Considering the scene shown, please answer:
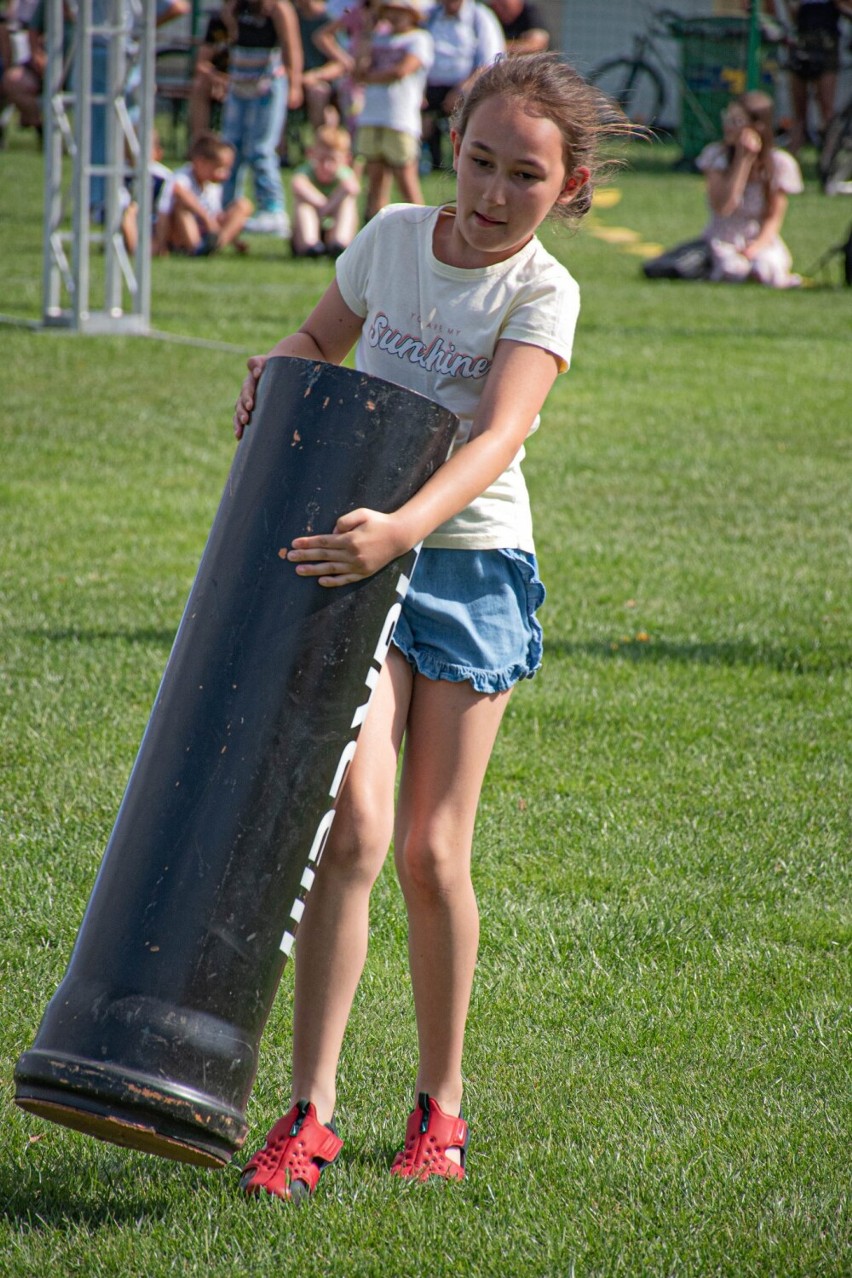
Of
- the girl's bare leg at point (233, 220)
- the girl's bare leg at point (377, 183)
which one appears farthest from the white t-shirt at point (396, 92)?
the girl's bare leg at point (233, 220)

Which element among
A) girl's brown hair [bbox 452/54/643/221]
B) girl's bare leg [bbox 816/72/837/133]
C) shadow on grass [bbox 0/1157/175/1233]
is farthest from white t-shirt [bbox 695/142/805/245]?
shadow on grass [bbox 0/1157/175/1233]

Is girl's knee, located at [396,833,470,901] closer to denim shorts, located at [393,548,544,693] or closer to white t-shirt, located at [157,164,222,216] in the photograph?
denim shorts, located at [393,548,544,693]

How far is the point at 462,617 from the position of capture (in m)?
2.59

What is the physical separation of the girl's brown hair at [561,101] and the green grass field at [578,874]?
0.91ft

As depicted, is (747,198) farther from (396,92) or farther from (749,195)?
(396,92)

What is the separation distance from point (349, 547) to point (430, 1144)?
1.06m

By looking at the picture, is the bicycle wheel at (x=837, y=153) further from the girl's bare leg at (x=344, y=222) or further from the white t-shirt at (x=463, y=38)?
the girl's bare leg at (x=344, y=222)

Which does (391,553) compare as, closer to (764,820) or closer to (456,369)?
(456,369)

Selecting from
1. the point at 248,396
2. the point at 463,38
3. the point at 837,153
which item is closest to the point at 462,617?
the point at 248,396

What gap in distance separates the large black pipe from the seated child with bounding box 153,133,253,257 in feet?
41.2

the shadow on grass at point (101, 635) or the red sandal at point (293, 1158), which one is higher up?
the red sandal at point (293, 1158)

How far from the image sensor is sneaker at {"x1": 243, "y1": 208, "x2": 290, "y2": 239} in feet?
54.9

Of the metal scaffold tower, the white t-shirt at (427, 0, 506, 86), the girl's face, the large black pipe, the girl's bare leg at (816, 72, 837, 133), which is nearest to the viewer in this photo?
the large black pipe

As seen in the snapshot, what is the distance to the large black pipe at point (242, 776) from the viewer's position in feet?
7.65
